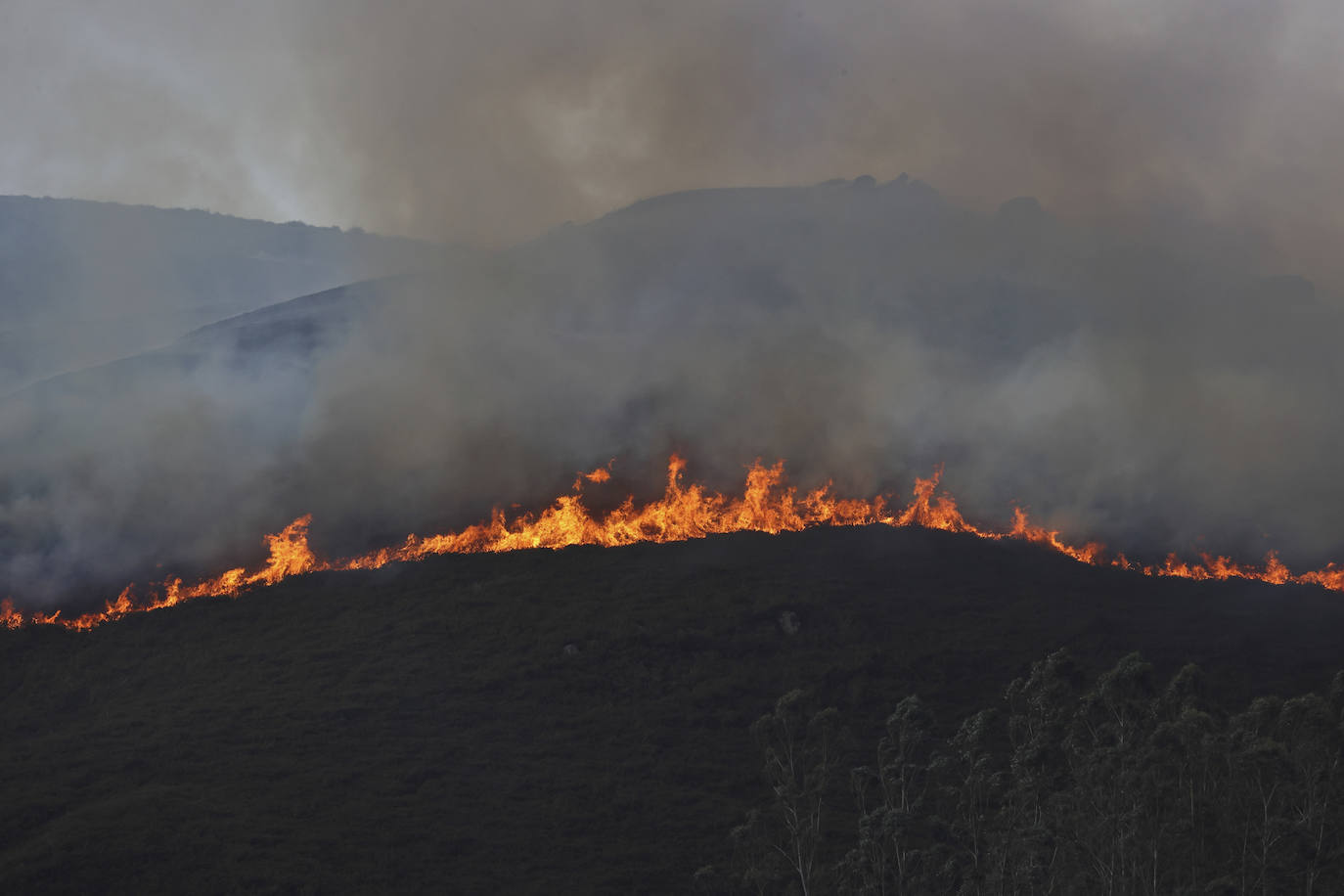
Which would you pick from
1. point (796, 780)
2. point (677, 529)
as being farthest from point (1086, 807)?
point (677, 529)

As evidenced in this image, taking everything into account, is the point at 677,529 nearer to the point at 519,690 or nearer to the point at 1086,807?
the point at 519,690

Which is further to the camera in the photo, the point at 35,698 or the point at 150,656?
the point at 150,656

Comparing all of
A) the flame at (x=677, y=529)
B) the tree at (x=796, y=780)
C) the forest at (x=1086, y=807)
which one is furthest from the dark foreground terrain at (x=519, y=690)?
the forest at (x=1086, y=807)

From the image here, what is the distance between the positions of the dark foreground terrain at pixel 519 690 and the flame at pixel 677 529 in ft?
10.3

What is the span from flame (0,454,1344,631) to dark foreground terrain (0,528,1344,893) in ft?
10.3

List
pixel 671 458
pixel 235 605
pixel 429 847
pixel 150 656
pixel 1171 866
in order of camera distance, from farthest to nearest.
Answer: pixel 671 458 → pixel 235 605 → pixel 150 656 → pixel 429 847 → pixel 1171 866

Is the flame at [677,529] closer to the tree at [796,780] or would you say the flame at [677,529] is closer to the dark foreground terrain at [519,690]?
the dark foreground terrain at [519,690]

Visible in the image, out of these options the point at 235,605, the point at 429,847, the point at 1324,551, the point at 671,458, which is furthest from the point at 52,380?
the point at 1324,551

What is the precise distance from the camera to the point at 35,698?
6862 cm

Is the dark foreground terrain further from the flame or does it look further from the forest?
the forest

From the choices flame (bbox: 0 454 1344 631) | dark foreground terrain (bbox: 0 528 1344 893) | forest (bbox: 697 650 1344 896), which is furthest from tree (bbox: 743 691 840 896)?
flame (bbox: 0 454 1344 631)

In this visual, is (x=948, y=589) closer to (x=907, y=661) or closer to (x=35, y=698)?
(x=907, y=661)

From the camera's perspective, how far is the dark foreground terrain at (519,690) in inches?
2148

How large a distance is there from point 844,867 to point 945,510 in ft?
166
